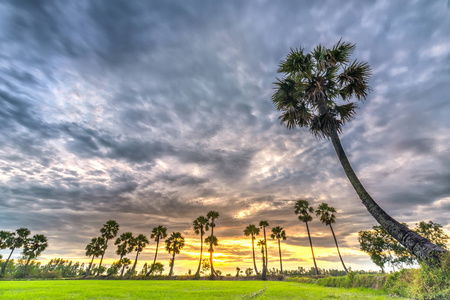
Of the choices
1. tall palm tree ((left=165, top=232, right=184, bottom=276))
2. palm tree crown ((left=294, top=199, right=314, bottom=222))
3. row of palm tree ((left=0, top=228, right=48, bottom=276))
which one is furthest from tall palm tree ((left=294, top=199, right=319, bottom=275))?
row of palm tree ((left=0, top=228, right=48, bottom=276))

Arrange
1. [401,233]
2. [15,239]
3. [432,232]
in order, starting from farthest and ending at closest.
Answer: [15,239], [432,232], [401,233]

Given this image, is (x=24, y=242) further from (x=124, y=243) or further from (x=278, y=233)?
(x=278, y=233)

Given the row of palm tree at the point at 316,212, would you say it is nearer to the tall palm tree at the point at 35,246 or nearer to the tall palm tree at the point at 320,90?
the tall palm tree at the point at 320,90

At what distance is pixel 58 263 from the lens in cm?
14150

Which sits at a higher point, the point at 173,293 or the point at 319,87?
the point at 319,87

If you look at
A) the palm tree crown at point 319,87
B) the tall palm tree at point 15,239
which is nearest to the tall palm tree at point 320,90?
the palm tree crown at point 319,87

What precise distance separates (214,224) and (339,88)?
2606 inches

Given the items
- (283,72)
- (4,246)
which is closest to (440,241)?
(283,72)

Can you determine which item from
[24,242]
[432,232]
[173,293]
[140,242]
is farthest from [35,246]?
[432,232]

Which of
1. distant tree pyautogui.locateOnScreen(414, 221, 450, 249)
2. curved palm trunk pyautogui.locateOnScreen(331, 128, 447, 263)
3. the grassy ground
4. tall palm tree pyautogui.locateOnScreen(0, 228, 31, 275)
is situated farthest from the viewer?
tall palm tree pyautogui.locateOnScreen(0, 228, 31, 275)

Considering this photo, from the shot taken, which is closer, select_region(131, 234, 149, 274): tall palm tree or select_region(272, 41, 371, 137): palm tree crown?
select_region(272, 41, 371, 137): palm tree crown

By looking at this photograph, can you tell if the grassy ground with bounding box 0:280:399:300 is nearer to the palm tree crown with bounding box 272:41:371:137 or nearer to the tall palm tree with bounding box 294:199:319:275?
the palm tree crown with bounding box 272:41:371:137

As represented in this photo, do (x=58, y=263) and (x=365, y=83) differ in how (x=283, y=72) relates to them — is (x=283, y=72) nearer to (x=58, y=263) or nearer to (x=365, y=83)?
(x=365, y=83)

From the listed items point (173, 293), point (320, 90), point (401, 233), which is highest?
point (320, 90)
